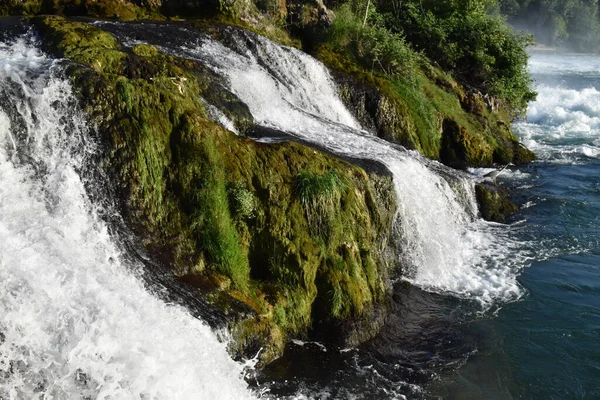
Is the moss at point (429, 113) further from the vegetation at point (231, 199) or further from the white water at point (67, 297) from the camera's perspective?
the white water at point (67, 297)

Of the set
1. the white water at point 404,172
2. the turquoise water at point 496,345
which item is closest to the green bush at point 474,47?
the white water at point 404,172

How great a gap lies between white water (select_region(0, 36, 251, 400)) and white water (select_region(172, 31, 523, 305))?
14.7 feet

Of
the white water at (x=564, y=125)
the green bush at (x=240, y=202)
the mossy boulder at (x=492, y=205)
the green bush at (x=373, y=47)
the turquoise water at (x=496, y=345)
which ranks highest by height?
the green bush at (x=373, y=47)

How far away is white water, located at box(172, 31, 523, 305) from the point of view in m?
9.81

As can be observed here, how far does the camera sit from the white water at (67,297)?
5.22 metres

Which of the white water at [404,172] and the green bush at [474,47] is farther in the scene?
the green bush at [474,47]

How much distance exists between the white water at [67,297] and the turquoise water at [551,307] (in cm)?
323

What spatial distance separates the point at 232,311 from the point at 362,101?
9.45 m

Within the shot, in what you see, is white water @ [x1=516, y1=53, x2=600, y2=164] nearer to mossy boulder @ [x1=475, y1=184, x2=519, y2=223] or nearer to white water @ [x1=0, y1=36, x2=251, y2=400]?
mossy boulder @ [x1=475, y1=184, x2=519, y2=223]

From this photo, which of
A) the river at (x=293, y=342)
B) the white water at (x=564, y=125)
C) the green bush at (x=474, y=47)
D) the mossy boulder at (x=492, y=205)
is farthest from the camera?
the white water at (x=564, y=125)

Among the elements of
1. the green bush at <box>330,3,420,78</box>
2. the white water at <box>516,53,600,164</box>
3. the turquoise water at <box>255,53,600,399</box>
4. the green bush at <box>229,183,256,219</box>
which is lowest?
the turquoise water at <box>255,53,600,399</box>

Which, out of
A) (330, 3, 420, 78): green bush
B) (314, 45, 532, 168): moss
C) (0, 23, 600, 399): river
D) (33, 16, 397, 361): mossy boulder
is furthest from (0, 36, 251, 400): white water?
(330, 3, 420, 78): green bush

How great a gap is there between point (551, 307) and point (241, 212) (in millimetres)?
5424

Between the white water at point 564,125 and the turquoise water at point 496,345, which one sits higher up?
the white water at point 564,125
